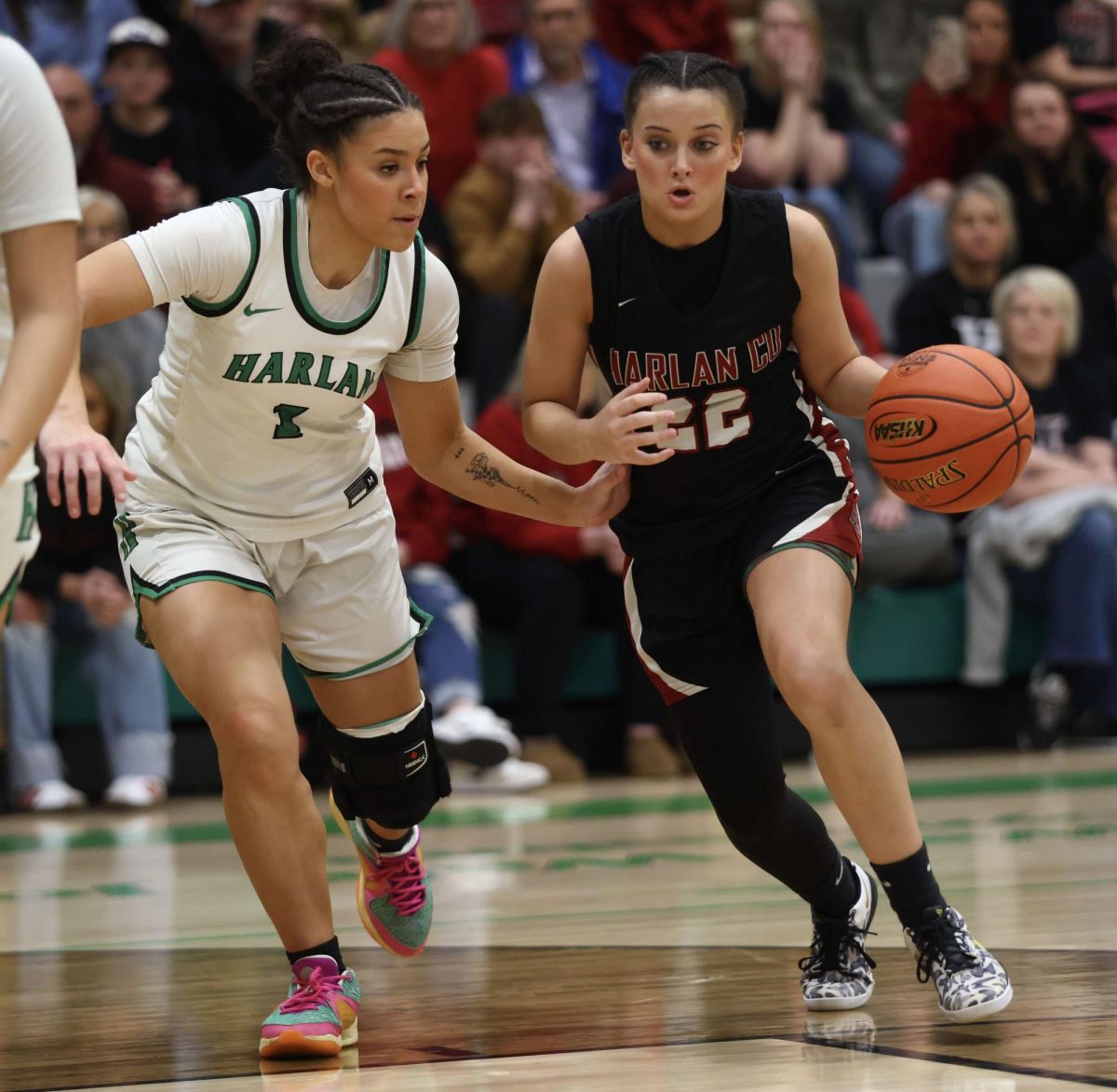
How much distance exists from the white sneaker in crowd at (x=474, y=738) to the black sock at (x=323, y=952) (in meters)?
3.87

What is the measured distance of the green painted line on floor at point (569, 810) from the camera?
6.43m

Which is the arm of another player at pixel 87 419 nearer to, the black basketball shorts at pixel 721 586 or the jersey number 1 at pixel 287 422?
the jersey number 1 at pixel 287 422

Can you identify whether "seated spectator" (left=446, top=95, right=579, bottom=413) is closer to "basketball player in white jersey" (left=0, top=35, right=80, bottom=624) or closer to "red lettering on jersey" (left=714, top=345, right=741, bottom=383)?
"red lettering on jersey" (left=714, top=345, right=741, bottom=383)

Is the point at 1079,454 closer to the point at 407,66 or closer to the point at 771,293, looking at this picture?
the point at 407,66

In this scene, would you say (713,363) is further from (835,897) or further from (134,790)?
(134,790)

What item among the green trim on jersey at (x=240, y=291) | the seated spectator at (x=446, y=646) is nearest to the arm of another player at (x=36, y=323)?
the green trim on jersey at (x=240, y=291)

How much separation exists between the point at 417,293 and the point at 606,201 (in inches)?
200

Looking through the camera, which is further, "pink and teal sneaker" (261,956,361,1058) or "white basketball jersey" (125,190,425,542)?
"white basketball jersey" (125,190,425,542)

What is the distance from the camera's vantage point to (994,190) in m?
8.88

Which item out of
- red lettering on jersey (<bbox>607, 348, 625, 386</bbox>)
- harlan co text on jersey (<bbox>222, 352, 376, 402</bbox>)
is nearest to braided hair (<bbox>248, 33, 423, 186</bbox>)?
harlan co text on jersey (<bbox>222, 352, 376, 402</bbox>)

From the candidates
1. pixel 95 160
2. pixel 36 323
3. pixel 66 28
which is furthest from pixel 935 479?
pixel 66 28

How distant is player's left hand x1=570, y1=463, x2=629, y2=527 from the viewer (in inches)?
143

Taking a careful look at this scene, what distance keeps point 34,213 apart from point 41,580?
15.6 feet

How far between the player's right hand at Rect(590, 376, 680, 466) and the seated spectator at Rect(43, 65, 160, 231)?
4986mm
